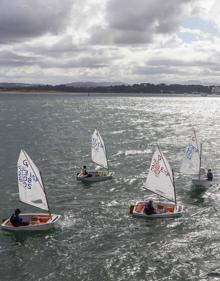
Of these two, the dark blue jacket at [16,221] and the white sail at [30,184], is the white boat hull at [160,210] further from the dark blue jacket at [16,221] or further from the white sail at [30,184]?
the dark blue jacket at [16,221]

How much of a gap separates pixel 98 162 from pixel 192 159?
45.0 ft

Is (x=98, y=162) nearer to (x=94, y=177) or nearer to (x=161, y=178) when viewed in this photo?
(x=94, y=177)

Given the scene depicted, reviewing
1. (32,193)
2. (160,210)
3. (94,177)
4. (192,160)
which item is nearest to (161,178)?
(160,210)

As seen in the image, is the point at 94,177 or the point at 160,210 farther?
the point at 94,177

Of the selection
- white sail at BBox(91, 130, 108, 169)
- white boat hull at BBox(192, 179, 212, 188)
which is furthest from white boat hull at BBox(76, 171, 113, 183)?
white boat hull at BBox(192, 179, 212, 188)

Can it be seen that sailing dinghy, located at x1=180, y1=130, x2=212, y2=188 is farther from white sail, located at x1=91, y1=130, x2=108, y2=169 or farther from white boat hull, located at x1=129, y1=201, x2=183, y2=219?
white boat hull, located at x1=129, y1=201, x2=183, y2=219

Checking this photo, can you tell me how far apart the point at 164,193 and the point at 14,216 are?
1568cm

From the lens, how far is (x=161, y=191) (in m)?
44.6

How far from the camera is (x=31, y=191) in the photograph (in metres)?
40.4

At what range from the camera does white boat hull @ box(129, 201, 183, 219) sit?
41594mm

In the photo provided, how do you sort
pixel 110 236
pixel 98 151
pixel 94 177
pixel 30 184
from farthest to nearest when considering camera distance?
pixel 98 151
pixel 94 177
pixel 30 184
pixel 110 236

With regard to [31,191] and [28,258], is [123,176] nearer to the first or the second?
[31,191]

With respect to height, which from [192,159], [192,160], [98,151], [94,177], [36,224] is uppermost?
[98,151]

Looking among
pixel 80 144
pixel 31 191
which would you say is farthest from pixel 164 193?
pixel 80 144
